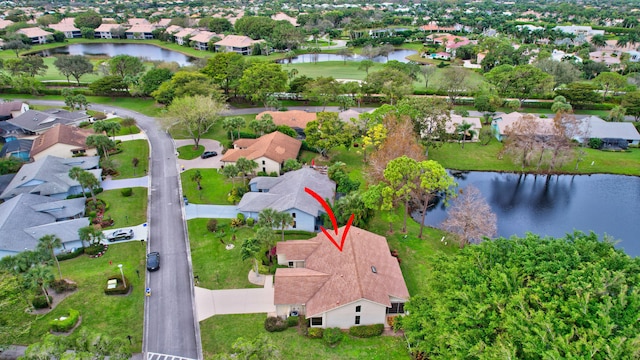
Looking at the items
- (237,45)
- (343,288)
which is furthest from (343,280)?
(237,45)

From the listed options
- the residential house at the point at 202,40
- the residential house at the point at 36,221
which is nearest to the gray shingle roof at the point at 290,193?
the residential house at the point at 36,221

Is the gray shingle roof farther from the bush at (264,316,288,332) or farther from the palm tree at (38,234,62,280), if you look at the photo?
the palm tree at (38,234,62,280)

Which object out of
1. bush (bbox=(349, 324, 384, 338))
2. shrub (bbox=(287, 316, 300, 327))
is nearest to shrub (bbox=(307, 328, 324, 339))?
shrub (bbox=(287, 316, 300, 327))

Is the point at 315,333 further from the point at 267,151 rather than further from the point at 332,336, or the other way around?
the point at 267,151

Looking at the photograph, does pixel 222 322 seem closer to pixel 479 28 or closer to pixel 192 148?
pixel 192 148

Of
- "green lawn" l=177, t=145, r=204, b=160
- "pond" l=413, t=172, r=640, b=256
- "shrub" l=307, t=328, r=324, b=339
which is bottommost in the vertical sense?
"shrub" l=307, t=328, r=324, b=339

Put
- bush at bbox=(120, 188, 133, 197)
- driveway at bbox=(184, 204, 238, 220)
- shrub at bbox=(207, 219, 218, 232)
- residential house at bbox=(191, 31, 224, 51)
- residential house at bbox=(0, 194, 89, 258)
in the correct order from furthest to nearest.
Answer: residential house at bbox=(191, 31, 224, 51)
bush at bbox=(120, 188, 133, 197)
driveway at bbox=(184, 204, 238, 220)
shrub at bbox=(207, 219, 218, 232)
residential house at bbox=(0, 194, 89, 258)
